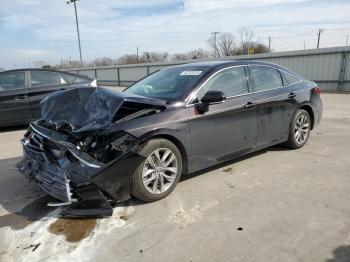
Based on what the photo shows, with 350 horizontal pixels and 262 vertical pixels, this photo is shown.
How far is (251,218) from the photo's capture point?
140 inches

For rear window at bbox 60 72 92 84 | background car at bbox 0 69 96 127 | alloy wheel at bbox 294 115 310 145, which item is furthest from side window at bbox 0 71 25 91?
alloy wheel at bbox 294 115 310 145

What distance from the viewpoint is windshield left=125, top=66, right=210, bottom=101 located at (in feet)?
14.8

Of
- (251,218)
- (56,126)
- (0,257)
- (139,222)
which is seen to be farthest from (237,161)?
(0,257)

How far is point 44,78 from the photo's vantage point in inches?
346

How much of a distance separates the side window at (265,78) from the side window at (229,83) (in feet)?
0.80

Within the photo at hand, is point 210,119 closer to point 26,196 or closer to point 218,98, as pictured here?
point 218,98

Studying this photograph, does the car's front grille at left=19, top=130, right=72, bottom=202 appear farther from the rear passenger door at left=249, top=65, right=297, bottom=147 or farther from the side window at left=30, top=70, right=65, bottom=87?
the side window at left=30, top=70, right=65, bottom=87

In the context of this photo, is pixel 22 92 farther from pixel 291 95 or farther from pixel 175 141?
pixel 291 95

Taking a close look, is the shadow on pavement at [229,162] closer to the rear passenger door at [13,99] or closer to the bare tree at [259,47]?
the rear passenger door at [13,99]

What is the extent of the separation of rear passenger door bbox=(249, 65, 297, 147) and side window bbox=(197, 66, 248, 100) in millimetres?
218

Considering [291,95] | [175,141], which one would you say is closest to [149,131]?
[175,141]

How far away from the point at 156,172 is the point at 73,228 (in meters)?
1.09

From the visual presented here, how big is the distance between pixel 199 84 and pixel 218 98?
332 millimetres

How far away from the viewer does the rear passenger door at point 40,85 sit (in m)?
8.50
